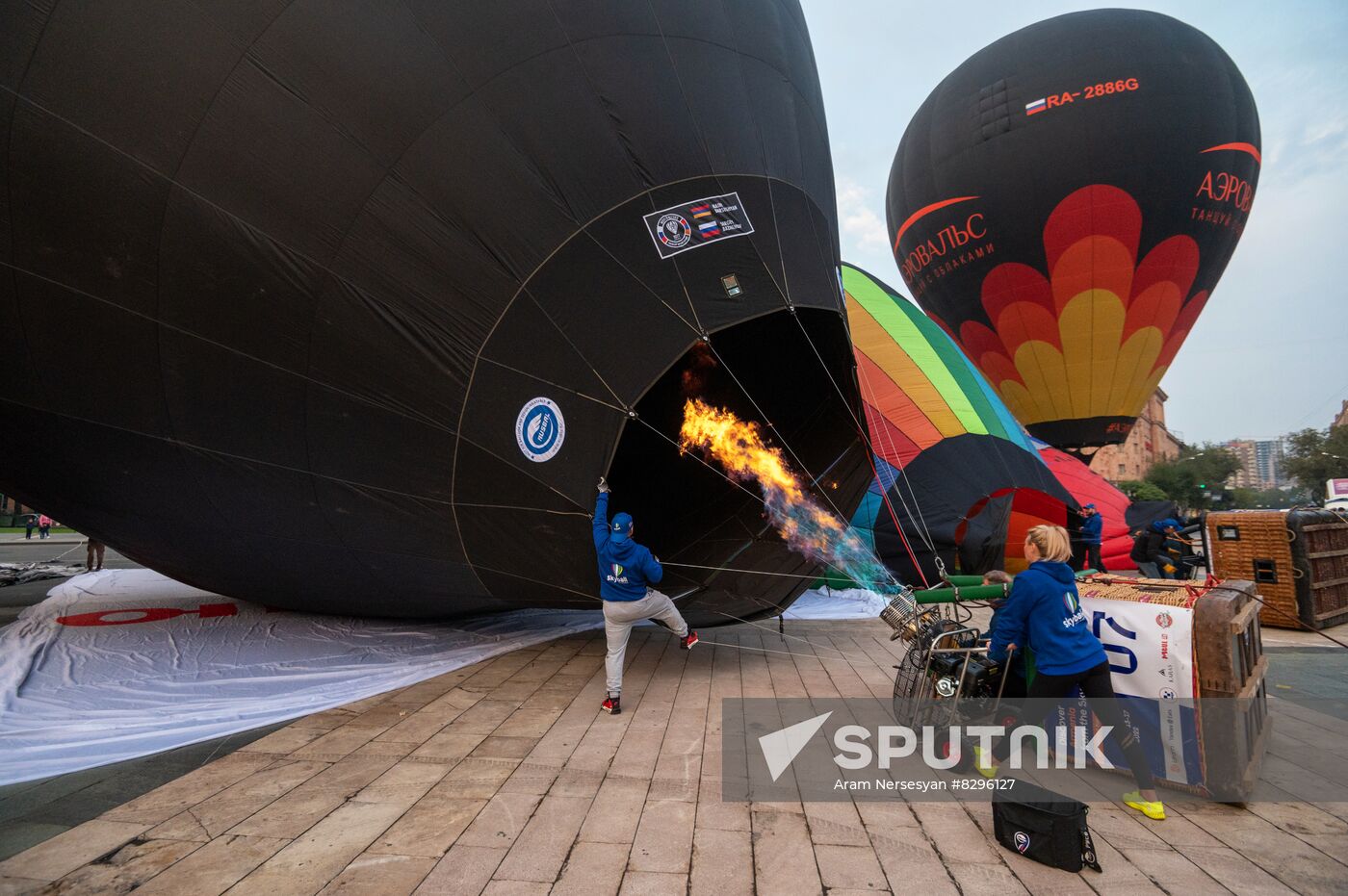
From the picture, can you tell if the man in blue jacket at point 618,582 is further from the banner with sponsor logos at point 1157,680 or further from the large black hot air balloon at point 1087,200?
the large black hot air balloon at point 1087,200

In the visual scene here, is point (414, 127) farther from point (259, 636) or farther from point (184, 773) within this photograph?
point (259, 636)

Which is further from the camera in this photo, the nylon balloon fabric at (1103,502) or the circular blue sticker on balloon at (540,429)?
the nylon balloon fabric at (1103,502)

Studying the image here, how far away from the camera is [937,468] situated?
1073cm

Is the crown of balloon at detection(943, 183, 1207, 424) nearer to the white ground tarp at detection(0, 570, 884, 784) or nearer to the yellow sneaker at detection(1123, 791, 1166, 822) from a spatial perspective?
the white ground tarp at detection(0, 570, 884, 784)

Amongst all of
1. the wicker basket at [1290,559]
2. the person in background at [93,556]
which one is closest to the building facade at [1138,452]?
the wicker basket at [1290,559]

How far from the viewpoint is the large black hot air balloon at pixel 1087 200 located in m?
18.3

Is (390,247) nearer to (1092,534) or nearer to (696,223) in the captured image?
(696,223)

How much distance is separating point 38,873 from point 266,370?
320 cm

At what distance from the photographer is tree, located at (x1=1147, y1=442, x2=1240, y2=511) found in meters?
54.7

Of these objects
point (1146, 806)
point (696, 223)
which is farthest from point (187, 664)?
point (1146, 806)

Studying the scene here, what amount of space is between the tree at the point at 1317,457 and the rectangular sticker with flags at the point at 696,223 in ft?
214

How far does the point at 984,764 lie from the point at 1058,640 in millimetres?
896

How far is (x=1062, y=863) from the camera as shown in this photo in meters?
2.85

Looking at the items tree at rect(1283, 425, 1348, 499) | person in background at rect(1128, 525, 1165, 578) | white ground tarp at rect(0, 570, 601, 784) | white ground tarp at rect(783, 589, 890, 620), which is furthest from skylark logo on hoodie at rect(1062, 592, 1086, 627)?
tree at rect(1283, 425, 1348, 499)
